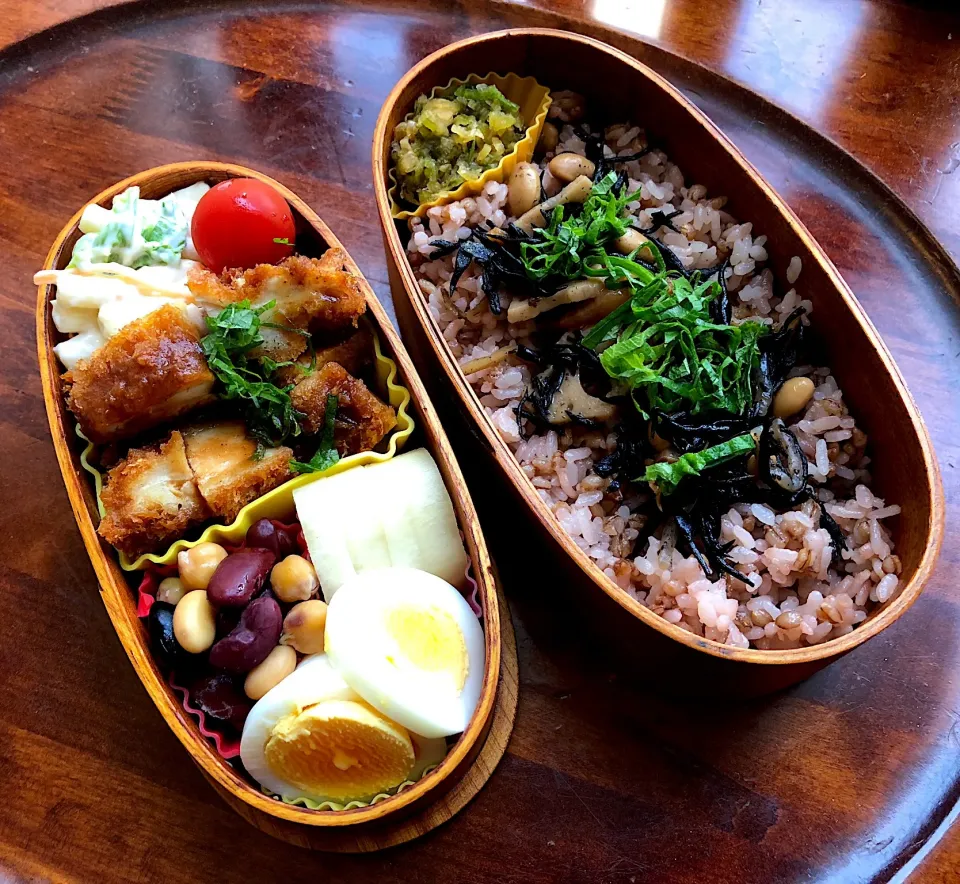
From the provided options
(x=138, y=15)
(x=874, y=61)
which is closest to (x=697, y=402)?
(x=874, y=61)

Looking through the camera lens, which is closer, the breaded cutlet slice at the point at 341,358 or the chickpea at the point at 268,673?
the chickpea at the point at 268,673

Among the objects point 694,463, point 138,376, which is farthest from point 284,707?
point 694,463

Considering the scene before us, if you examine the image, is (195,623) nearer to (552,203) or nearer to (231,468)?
(231,468)

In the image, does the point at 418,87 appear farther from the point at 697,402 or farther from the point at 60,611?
the point at 60,611

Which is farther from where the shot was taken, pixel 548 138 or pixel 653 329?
pixel 548 138

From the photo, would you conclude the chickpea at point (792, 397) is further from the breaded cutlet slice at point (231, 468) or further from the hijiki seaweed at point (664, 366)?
the breaded cutlet slice at point (231, 468)

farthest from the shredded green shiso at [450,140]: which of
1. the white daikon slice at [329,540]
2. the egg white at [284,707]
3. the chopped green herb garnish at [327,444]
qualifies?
the egg white at [284,707]
